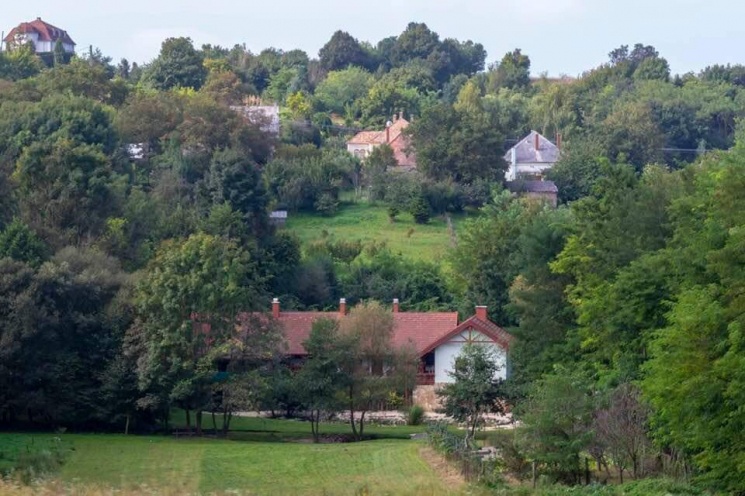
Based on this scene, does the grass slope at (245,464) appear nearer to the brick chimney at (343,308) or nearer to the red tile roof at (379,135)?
the brick chimney at (343,308)

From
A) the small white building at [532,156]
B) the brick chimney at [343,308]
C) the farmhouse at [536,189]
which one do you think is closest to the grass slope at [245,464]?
the brick chimney at [343,308]

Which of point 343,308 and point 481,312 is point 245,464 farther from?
point 481,312

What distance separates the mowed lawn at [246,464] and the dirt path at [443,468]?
20cm

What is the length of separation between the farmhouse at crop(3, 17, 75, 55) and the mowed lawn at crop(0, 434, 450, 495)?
6991 centimetres

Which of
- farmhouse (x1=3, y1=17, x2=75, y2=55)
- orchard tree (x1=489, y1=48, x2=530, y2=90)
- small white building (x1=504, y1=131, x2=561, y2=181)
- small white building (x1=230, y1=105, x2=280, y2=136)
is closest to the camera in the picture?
small white building (x1=230, y1=105, x2=280, y2=136)

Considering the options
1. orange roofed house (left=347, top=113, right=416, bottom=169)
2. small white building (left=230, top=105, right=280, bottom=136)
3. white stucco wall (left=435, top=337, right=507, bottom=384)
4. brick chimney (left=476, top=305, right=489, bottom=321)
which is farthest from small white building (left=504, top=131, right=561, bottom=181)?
white stucco wall (left=435, top=337, right=507, bottom=384)

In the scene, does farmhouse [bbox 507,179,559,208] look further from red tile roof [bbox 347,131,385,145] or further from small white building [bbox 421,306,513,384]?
small white building [bbox 421,306,513,384]

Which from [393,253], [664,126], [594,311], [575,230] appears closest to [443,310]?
[393,253]

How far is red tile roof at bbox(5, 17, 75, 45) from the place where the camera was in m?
108

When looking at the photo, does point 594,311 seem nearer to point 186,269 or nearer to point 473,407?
point 473,407

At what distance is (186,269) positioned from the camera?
4469 cm

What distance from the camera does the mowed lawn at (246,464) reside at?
3011 centimetres

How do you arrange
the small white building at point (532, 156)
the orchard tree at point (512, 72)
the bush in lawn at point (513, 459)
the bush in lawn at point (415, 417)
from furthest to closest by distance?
the orchard tree at point (512, 72), the small white building at point (532, 156), the bush in lawn at point (415, 417), the bush in lawn at point (513, 459)

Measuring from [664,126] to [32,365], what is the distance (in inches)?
2356
